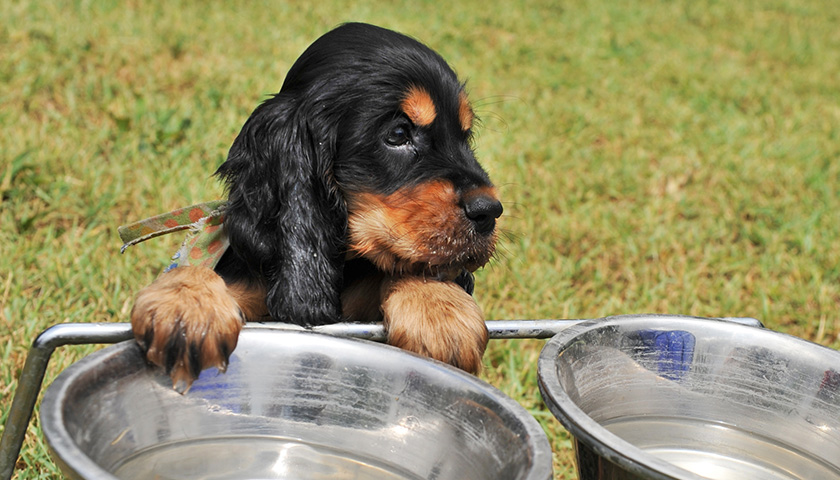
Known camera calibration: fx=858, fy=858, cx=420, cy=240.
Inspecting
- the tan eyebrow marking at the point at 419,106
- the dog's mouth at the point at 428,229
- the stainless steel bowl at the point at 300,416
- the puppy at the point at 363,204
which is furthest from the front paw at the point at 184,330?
the tan eyebrow marking at the point at 419,106

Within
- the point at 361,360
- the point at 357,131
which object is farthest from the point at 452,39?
the point at 361,360

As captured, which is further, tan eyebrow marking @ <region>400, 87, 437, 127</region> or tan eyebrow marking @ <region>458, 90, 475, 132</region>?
tan eyebrow marking @ <region>458, 90, 475, 132</region>

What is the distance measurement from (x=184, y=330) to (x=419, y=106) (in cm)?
93

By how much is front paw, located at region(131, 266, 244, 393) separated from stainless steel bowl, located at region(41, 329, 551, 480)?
0.04 m

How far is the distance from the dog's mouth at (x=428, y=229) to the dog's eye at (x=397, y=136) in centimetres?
17

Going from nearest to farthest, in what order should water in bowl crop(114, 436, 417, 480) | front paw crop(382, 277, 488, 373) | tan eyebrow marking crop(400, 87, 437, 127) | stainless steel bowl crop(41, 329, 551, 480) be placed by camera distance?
stainless steel bowl crop(41, 329, 551, 480) → water in bowl crop(114, 436, 417, 480) → front paw crop(382, 277, 488, 373) → tan eyebrow marking crop(400, 87, 437, 127)

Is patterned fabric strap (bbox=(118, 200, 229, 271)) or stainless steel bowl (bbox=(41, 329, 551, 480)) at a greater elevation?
patterned fabric strap (bbox=(118, 200, 229, 271))

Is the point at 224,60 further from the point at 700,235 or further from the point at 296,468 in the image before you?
the point at 296,468

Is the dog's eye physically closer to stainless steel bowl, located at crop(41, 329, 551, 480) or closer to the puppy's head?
the puppy's head

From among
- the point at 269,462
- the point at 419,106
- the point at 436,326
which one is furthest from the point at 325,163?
the point at 269,462

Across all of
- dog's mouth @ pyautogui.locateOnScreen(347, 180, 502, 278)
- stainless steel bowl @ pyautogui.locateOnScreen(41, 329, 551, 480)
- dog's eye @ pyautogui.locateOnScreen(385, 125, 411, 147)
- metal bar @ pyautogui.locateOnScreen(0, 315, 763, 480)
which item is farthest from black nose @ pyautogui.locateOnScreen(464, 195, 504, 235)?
metal bar @ pyautogui.locateOnScreen(0, 315, 763, 480)

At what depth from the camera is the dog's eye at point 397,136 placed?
2.37 m

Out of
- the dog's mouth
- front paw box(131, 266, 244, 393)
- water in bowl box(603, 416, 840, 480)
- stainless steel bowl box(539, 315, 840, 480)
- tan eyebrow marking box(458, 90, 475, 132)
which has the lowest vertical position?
water in bowl box(603, 416, 840, 480)

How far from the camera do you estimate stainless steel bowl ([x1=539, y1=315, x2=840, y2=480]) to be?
6.82 feet
